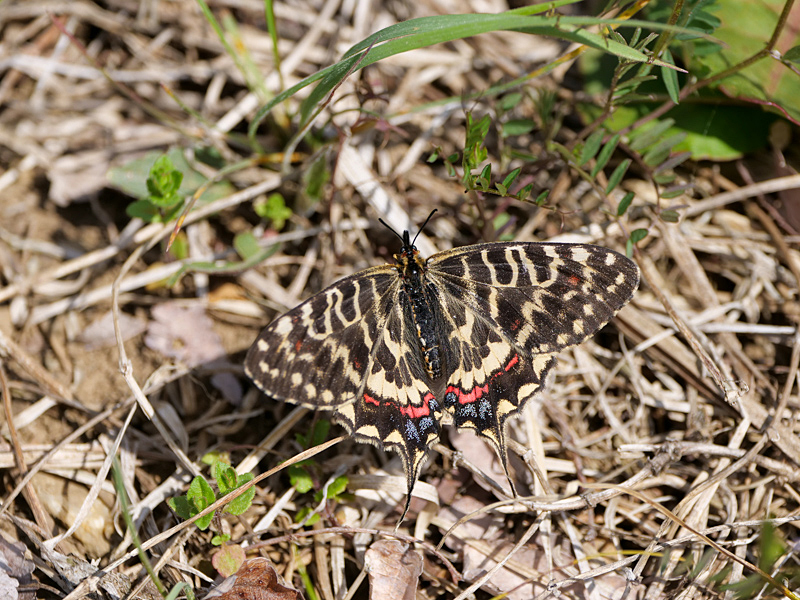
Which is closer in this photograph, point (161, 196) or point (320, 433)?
point (320, 433)

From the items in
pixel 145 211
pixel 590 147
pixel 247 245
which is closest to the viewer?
pixel 590 147

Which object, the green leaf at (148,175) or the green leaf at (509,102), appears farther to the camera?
the green leaf at (148,175)

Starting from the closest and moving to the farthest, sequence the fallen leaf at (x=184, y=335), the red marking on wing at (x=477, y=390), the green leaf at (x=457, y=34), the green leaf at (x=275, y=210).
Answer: the green leaf at (x=457, y=34) → the red marking on wing at (x=477, y=390) → the fallen leaf at (x=184, y=335) → the green leaf at (x=275, y=210)

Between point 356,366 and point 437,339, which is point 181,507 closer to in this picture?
point 356,366

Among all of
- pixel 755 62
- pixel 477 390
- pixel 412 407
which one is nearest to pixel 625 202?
pixel 755 62

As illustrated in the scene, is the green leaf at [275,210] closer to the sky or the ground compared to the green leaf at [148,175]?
closer to the ground

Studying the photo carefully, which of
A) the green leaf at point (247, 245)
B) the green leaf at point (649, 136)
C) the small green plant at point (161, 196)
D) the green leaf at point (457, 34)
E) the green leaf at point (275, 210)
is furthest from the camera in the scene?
the green leaf at point (275, 210)

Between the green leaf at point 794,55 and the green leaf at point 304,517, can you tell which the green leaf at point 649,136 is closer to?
the green leaf at point 794,55

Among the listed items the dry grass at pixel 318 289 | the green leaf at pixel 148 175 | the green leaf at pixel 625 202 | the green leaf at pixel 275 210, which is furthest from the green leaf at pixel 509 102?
the green leaf at pixel 148 175

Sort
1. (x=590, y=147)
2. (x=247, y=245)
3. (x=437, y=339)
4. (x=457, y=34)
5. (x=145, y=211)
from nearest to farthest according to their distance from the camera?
(x=457, y=34)
(x=437, y=339)
(x=590, y=147)
(x=145, y=211)
(x=247, y=245)
